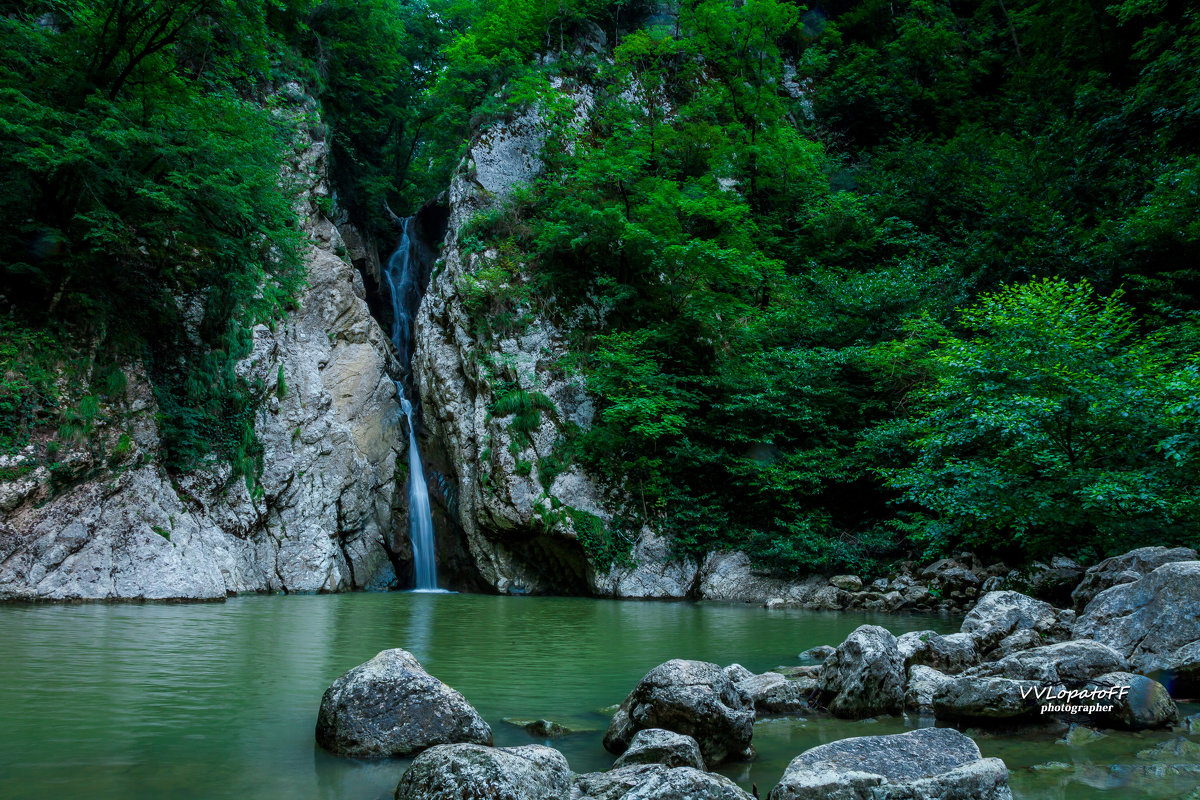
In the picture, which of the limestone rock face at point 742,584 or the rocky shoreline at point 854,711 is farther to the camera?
the limestone rock face at point 742,584

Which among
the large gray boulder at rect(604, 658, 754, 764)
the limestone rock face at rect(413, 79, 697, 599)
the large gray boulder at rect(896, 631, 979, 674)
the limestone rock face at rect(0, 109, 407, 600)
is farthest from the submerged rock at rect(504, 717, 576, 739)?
the limestone rock face at rect(413, 79, 697, 599)

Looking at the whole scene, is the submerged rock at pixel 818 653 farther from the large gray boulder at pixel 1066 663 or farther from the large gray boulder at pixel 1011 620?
the large gray boulder at pixel 1066 663

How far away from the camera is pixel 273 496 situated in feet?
53.1

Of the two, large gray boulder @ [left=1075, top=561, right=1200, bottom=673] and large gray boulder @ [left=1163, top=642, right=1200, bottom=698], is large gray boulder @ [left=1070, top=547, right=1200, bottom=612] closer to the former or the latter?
large gray boulder @ [left=1075, top=561, right=1200, bottom=673]

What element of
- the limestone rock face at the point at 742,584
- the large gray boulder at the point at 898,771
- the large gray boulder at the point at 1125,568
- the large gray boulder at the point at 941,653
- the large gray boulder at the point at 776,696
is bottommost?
the limestone rock face at the point at 742,584

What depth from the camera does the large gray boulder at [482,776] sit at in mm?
2775

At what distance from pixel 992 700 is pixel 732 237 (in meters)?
16.5

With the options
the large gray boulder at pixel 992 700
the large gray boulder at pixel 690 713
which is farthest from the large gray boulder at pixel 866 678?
the large gray boulder at pixel 690 713

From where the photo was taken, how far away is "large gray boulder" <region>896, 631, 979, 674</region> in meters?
5.79

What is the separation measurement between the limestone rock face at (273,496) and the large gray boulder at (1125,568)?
14.0 metres

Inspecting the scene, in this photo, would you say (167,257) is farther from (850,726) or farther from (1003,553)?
(1003,553)

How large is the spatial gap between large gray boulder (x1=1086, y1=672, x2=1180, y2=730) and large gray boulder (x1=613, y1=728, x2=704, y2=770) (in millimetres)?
2871

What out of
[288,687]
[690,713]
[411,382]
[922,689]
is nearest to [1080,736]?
[922,689]

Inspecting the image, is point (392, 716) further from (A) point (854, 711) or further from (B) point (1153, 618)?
(B) point (1153, 618)
